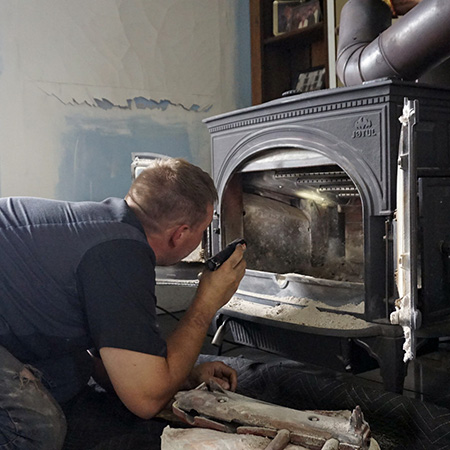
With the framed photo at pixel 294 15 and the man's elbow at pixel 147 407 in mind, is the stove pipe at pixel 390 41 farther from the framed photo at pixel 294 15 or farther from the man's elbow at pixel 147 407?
the man's elbow at pixel 147 407

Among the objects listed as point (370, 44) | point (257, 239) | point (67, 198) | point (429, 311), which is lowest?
point (429, 311)

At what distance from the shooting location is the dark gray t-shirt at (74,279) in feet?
3.43

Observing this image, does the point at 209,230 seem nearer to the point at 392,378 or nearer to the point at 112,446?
the point at 392,378

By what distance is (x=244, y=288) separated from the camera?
2.19 meters

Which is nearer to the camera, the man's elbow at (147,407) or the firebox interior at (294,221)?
the man's elbow at (147,407)

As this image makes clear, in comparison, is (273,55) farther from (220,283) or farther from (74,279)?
(74,279)

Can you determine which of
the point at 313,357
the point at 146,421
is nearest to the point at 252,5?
the point at 313,357

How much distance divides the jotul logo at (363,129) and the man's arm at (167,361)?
0.67 metres

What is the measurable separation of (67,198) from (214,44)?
1221 mm

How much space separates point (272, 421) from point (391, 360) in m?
0.63

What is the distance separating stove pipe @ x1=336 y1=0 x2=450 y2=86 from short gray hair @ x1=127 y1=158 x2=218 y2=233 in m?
0.96

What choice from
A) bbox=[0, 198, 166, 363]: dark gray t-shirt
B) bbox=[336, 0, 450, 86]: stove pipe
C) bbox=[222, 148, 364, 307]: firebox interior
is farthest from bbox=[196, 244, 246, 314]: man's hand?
bbox=[336, 0, 450, 86]: stove pipe

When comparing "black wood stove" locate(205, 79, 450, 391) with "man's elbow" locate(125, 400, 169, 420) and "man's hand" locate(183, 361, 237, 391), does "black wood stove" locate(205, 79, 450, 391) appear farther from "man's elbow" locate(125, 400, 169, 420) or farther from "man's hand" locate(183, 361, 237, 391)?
"man's elbow" locate(125, 400, 169, 420)

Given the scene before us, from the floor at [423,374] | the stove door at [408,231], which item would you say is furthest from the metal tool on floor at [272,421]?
the floor at [423,374]
